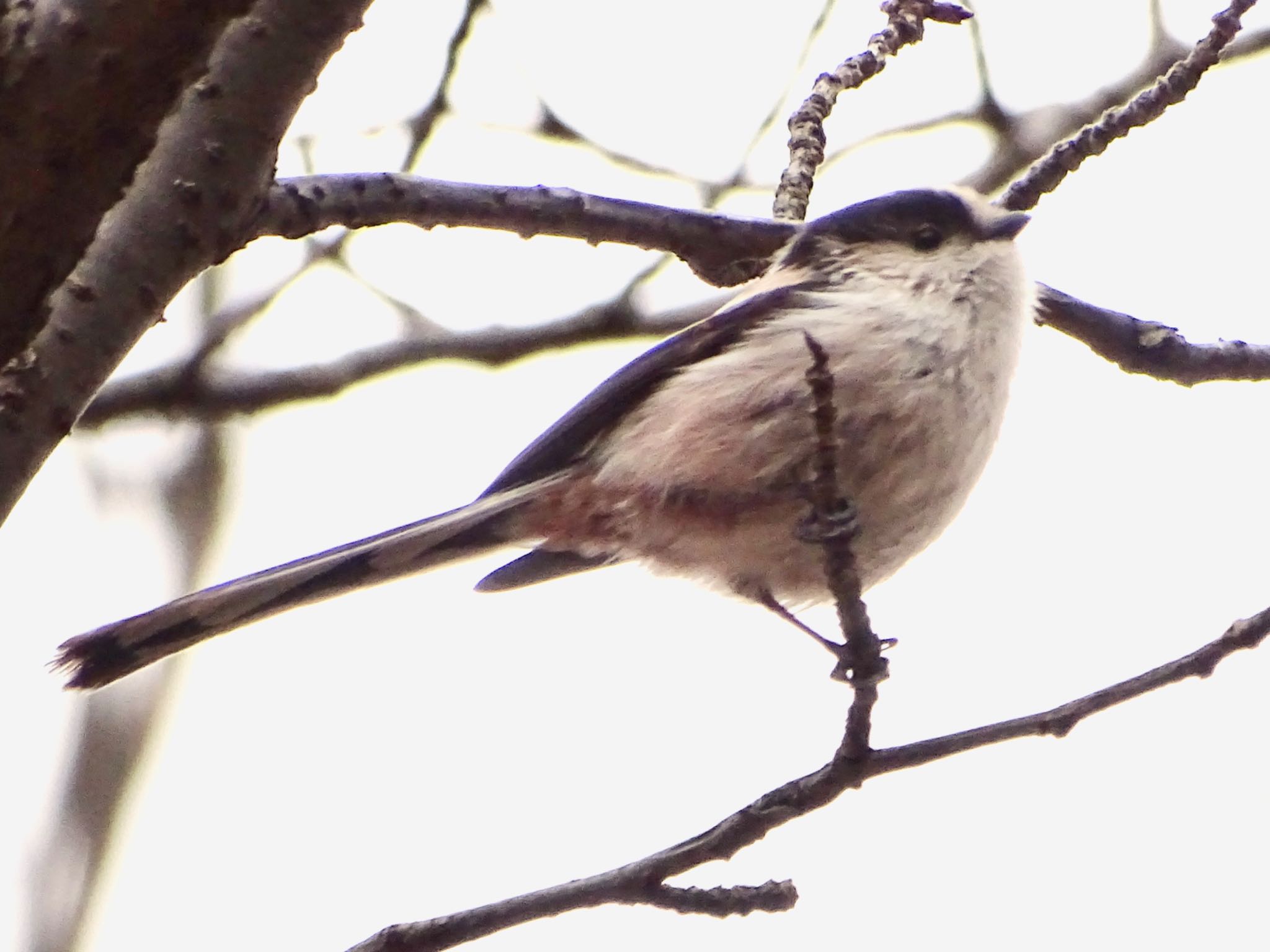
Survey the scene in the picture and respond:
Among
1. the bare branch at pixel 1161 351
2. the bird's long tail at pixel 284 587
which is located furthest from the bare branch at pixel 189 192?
the bare branch at pixel 1161 351

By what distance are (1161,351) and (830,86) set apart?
769 mm

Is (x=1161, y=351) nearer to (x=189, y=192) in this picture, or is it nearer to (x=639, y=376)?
(x=639, y=376)

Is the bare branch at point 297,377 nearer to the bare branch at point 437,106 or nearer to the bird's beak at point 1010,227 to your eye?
the bare branch at point 437,106

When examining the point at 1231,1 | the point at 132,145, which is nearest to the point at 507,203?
the point at 132,145

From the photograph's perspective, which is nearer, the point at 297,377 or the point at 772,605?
the point at 772,605

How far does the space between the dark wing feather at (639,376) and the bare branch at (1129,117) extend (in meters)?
0.43

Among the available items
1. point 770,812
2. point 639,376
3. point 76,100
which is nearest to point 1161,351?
point 639,376

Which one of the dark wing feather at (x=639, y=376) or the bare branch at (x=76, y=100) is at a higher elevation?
the dark wing feather at (x=639, y=376)

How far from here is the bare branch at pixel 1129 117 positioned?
6.96 feet

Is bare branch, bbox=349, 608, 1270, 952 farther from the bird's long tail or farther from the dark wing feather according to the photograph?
the dark wing feather

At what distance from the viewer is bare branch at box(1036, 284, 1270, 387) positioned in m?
2.37

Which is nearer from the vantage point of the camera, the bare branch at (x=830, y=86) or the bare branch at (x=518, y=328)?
the bare branch at (x=518, y=328)

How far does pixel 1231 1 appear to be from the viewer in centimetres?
213

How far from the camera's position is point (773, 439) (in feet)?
7.23
